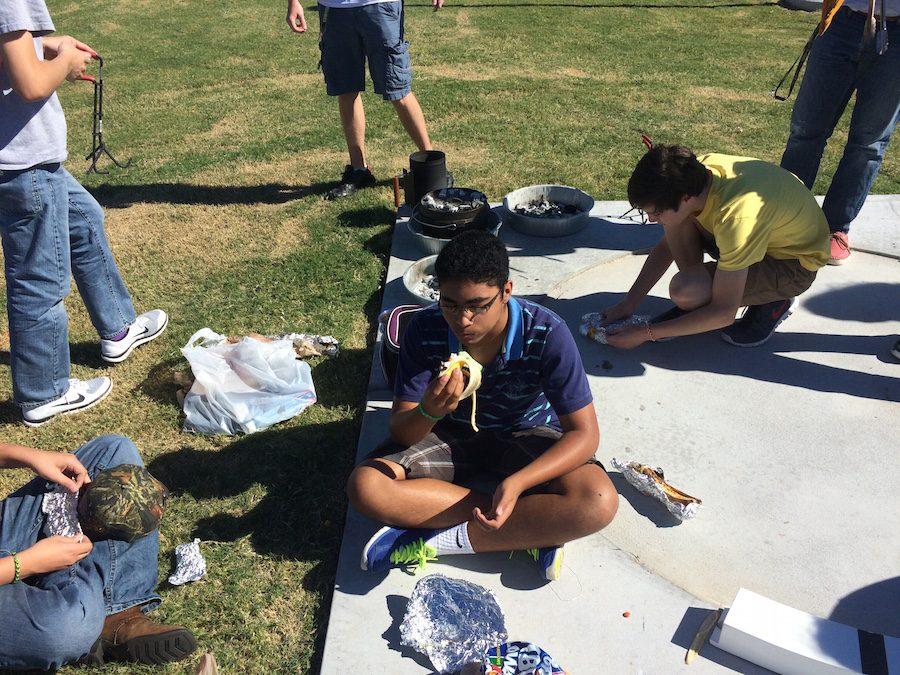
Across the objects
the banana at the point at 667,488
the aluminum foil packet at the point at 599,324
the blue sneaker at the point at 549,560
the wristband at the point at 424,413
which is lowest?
the blue sneaker at the point at 549,560

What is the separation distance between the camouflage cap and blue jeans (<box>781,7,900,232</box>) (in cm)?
377

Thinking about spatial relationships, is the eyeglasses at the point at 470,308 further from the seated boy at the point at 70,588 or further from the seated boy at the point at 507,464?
the seated boy at the point at 70,588

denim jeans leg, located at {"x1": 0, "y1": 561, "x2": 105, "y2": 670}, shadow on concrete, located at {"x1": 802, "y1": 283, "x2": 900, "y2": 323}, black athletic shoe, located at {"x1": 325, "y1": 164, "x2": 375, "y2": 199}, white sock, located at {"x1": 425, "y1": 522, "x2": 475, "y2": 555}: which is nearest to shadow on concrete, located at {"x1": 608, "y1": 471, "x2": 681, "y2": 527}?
white sock, located at {"x1": 425, "y1": 522, "x2": 475, "y2": 555}

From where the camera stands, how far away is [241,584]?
265cm

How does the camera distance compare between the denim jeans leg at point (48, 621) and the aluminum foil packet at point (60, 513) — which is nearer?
the denim jeans leg at point (48, 621)

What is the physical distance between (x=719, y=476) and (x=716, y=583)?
1.78 ft

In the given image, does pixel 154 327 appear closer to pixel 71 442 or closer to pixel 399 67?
pixel 71 442

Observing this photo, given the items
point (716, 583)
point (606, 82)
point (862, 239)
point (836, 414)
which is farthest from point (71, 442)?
point (606, 82)

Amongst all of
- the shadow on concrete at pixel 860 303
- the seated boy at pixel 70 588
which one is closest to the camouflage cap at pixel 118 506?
the seated boy at pixel 70 588

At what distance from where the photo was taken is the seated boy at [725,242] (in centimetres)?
314

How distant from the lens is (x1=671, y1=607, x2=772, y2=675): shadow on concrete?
2.26 m

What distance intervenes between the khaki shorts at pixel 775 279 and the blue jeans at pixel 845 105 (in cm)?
95

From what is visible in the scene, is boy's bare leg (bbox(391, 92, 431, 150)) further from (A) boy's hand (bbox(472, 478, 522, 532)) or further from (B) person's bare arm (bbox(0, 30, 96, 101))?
(A) boy's hand (bbox(472, 478, 522, 532))

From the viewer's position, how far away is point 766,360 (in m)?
3.59
